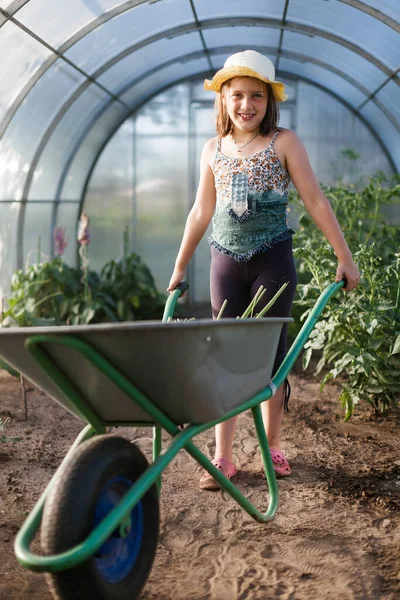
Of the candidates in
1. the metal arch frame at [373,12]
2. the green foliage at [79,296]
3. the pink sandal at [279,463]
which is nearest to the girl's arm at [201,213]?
the pink sandal at [279,463]

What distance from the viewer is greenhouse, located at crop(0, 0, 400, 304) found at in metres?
6.11

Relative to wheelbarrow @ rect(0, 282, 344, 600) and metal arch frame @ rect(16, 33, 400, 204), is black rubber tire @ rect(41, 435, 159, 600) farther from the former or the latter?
metal arch frame @ rect(16, 33, 400, 204)

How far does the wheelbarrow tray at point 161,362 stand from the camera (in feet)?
5.90

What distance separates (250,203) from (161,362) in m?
1.23

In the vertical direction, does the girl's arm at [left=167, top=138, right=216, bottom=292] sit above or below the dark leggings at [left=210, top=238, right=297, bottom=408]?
above

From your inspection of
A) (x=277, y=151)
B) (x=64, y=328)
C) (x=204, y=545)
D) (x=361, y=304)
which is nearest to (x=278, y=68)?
(x=361, y=304)

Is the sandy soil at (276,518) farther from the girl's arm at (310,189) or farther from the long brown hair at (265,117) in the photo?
the long brown hair at (265,117)

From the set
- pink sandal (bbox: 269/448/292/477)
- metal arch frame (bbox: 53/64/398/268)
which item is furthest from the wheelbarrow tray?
metal arch frame (bbox: 53/64/398/268)

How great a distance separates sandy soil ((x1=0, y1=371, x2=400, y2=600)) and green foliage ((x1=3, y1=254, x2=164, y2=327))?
1.68 m

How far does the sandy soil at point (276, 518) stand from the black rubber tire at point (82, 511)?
1.79 ft

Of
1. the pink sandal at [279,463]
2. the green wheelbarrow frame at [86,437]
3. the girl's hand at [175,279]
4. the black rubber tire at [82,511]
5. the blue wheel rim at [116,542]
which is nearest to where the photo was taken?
the green wheelbarrow frame at [86,437]

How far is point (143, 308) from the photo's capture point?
26.2ft

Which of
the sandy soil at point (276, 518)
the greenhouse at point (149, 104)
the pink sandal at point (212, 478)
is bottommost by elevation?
the sandy soil at point (276, 518)

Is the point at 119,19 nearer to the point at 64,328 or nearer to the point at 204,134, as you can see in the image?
the point at 204,134
